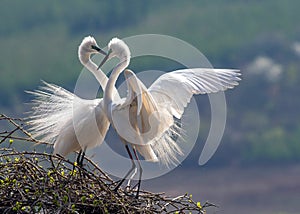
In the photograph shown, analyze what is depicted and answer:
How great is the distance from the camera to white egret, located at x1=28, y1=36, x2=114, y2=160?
568 centimetres

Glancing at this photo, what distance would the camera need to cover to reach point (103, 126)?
5.72 metres

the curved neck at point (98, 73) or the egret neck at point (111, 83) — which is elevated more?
the curved neck at point (98, 73)

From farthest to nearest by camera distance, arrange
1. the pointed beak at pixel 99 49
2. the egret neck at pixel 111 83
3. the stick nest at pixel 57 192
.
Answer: the pointed beak at pixel 99 49 → the egret neck at pixel 111 83 → the stick nest at pixel 57 192

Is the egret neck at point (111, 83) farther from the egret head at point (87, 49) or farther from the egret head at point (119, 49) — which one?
the egret head at point (87, 49)

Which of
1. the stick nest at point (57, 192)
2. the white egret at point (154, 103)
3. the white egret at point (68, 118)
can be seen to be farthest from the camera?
the white egret at point (68, 118)

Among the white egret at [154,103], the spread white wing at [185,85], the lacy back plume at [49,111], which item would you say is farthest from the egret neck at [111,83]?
the lacy back plume at [49,111]

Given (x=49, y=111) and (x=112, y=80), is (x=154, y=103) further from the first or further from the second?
(x=49, y=111)

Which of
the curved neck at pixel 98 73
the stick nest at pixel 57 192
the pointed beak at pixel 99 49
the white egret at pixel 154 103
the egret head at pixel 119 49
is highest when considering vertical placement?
the pointed beak at pixel 99 49

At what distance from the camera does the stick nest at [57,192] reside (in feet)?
14.9

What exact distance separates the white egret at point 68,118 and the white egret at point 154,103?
0.70 ft

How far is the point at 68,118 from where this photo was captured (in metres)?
5.80

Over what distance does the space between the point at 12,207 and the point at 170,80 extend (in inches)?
54.4

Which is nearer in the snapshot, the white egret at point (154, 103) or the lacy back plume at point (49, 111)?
the white egret at point (154, 103)

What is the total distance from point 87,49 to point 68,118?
0.51 meters
